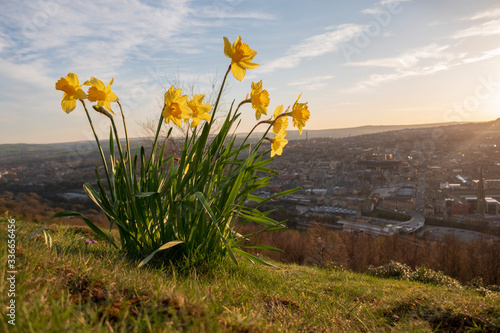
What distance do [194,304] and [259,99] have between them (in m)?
1.30

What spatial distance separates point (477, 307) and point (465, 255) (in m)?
14.6

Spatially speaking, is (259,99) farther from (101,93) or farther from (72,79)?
(72,79)

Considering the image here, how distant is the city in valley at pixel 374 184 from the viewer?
21953 mm

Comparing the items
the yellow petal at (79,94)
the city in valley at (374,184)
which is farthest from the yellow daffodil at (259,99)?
the city in valley at (374,184)

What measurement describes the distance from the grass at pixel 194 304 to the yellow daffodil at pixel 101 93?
2.80ft

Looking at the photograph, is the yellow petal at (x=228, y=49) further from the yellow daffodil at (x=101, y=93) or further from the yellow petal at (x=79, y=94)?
the yellow petal at (x=79, y=94)

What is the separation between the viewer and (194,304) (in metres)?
1.11

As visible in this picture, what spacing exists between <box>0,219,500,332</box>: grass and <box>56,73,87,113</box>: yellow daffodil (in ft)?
2.72

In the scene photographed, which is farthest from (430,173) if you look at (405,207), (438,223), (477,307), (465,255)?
(477,307)

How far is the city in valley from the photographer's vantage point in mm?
21953

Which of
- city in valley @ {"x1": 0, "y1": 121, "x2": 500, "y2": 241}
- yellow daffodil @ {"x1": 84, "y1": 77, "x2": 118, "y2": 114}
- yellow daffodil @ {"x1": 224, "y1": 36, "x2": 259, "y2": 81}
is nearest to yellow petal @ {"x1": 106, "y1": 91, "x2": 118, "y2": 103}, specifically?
yellow daffodil @ {"x1": 84, "y1": 77, "x2": 118, "y2": 114}

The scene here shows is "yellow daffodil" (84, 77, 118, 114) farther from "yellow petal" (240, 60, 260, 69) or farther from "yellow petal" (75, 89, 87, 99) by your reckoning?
"yellow petal" (240, 60, 260, 69)

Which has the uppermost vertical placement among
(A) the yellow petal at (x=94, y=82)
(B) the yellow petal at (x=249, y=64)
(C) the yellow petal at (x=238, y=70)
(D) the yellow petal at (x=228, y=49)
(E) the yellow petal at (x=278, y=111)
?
(D) the yellow petal at (x=228, y=49)

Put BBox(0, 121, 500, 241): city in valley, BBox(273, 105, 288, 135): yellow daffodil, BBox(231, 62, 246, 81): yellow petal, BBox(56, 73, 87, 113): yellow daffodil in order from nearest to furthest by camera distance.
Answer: BBox(56, 73, 87, 113): yellow daffodil < BBox(231, 62, 246, 81): yellow petal < BBox(273, 105, 288, 135): yellow daffodil < BBox(0, 121, 500, 241): city in valley
